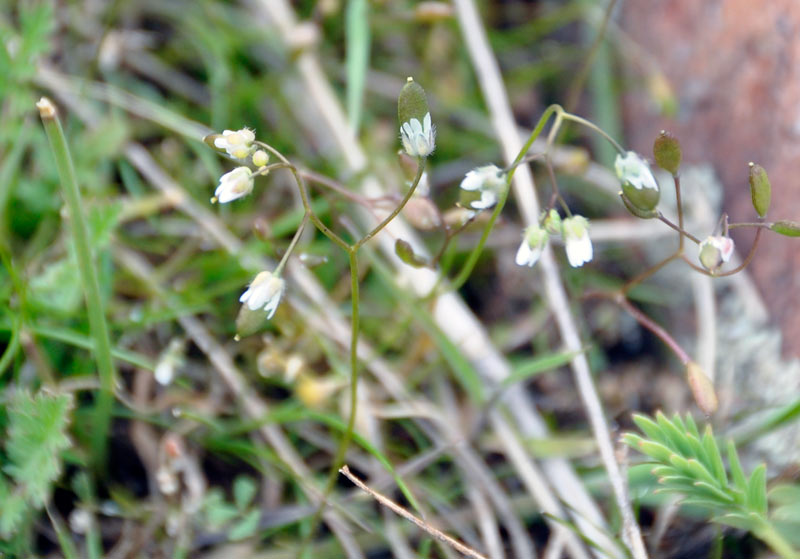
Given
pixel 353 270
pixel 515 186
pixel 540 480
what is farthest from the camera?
pixel 515 186

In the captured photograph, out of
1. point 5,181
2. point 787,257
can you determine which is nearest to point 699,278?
point 787,257

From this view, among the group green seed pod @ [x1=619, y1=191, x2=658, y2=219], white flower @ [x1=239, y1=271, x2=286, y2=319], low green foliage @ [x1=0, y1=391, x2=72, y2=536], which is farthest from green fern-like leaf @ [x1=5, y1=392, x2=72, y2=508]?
green seed pod @ [x1=619, y1=191, x2=658, y2=219]

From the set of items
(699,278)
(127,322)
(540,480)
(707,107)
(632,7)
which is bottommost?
(540,480)

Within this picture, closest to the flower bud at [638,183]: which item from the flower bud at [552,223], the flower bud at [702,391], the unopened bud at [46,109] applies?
the flower bud at [552,223]

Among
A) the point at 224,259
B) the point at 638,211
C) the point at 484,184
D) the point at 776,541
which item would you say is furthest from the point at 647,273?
the point at 224,259

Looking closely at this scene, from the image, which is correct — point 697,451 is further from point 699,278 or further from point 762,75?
point 762,75

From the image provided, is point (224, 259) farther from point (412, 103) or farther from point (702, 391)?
point (702, 391)
